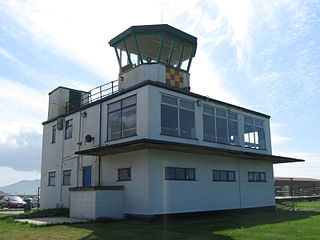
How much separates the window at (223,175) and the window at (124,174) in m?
5.06

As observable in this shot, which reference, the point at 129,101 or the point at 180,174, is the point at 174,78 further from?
the point at 180,174

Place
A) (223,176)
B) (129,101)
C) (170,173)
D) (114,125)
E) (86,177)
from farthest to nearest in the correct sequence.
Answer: (86,177), (223,176), (114,125), (129,101), (170,173)

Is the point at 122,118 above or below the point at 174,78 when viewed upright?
below

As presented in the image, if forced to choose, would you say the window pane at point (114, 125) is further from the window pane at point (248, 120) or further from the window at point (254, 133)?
the window pane at point (248, 120)

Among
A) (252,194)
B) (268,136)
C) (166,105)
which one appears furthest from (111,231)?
(268,136)

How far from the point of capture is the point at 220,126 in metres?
20.8

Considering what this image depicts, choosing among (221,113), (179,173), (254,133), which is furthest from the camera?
(254,133)

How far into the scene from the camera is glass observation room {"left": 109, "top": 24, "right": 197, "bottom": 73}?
61.3 ft

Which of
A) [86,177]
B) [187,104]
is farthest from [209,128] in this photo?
[86,177]

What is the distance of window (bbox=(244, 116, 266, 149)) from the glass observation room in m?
6.10

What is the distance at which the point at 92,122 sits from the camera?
20328mm

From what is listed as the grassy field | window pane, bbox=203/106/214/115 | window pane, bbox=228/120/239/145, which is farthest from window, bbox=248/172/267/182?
the grassy field

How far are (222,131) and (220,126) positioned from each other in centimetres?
33

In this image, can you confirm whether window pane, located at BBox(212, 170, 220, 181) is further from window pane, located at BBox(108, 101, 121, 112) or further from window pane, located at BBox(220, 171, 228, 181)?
window pane, located at BBox(108, 101, 121, 112)
